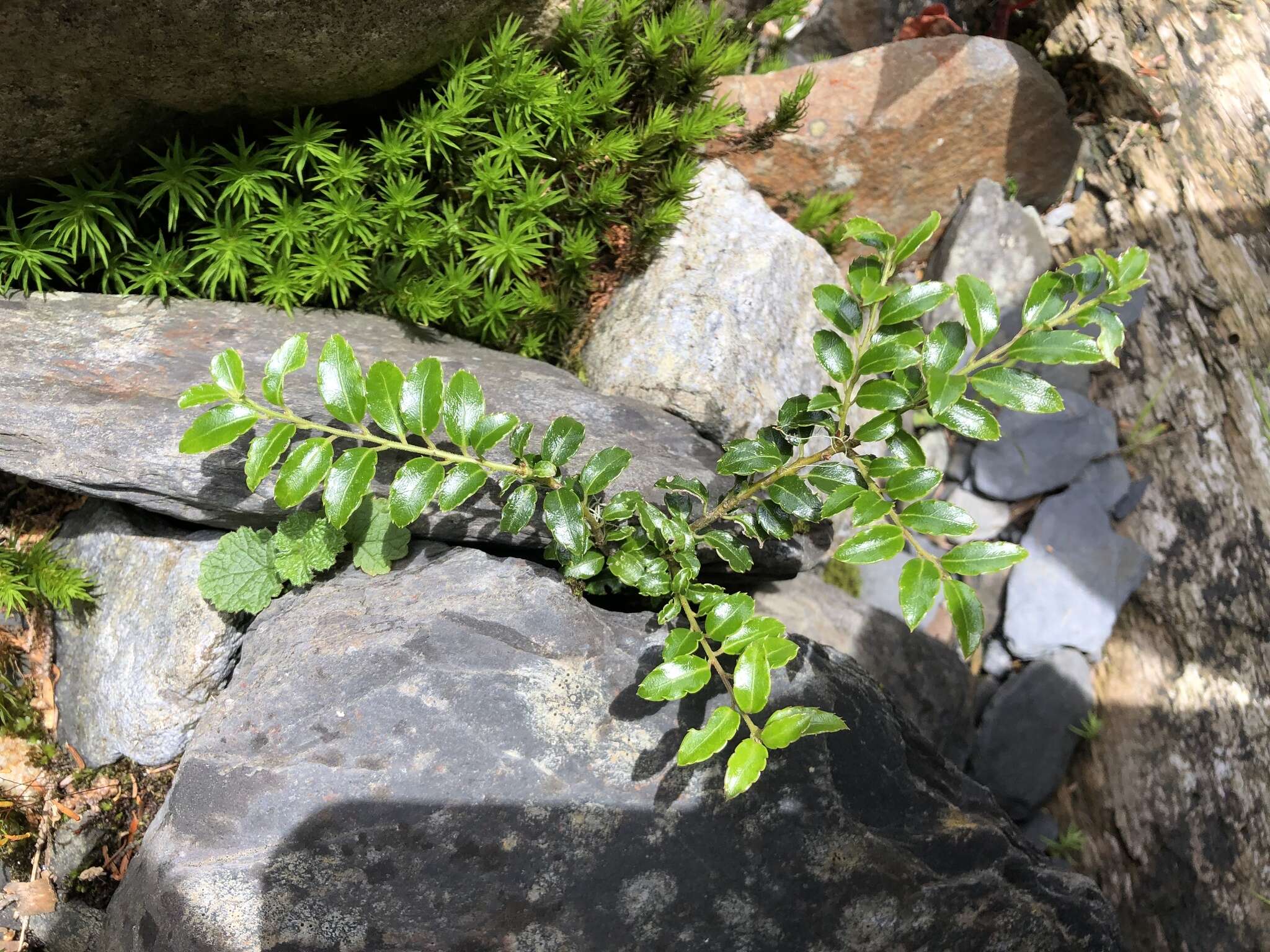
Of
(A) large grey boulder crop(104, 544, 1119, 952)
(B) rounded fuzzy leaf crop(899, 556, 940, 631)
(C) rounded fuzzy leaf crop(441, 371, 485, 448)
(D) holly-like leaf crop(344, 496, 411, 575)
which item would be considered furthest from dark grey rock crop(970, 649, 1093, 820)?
(C) rounded fuzzy leaf crop(441, 371, 485, 448)

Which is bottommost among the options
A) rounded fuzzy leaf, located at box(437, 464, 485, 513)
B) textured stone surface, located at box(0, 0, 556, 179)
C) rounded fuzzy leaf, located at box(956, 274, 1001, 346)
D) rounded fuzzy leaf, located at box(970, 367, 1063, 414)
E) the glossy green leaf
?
the glossy green leaf

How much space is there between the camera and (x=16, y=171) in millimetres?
3039

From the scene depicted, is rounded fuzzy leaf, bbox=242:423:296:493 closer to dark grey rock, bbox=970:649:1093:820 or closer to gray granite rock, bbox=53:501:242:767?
gray granite rock, bbox=53:501:242:767

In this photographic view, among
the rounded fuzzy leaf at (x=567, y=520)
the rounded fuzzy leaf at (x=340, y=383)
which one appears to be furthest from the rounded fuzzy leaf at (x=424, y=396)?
the rounded fuzzy leaf at (x=567, y=520)

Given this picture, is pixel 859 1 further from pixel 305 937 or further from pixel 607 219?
pixel 305 937

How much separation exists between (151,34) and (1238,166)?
464cm

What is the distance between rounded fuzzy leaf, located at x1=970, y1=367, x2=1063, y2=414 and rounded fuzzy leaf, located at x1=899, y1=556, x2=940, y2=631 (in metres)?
0.50

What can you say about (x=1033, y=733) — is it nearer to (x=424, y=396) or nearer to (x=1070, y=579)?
(x=1070, y=579)

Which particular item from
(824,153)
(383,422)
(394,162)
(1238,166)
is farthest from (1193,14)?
(383,422)

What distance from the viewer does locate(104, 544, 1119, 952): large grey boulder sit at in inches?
96.0

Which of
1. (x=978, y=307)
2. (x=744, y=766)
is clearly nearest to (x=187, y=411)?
(x=744, y=766)

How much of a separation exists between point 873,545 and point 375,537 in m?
1.71

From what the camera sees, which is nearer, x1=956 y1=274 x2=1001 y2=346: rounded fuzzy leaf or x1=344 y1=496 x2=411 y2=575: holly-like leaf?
x1=956 y1=274 x2=1001 y2=346: rounded fuzzy leaf

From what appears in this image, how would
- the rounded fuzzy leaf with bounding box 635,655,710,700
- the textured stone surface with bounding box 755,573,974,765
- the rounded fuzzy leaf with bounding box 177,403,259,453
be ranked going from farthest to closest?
the textured stone surface with bounding box 755,573,974,765 < the rounded fuzzy leaf with bounding box 177,403,259,453 < the rounded fuzzy leaf with bounding box 635,655,710,700
